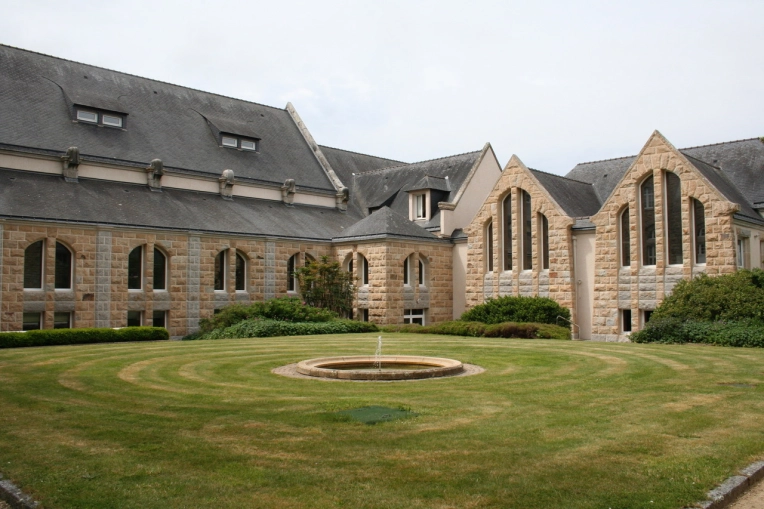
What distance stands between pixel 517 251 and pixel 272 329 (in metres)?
12.6

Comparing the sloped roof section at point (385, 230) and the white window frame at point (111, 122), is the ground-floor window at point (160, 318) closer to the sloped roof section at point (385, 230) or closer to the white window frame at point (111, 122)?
the sloped roof section at point (385, 230)

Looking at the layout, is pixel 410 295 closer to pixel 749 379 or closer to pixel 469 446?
pixel 749 379

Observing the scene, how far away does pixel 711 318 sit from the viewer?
2494 centimetres

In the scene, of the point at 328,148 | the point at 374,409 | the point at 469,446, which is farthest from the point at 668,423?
the point at 328,148

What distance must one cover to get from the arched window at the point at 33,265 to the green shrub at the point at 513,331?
18.1 metres

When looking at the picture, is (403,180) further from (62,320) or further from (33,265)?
(33,265)

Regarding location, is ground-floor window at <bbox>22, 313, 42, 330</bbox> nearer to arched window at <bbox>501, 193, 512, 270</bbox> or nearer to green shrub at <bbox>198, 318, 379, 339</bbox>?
green shrub at <bbox>198, 318, 379, 339</bbox>

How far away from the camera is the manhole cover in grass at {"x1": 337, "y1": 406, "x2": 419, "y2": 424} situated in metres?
10.1

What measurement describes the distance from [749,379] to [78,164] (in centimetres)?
2878

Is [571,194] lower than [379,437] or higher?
higher

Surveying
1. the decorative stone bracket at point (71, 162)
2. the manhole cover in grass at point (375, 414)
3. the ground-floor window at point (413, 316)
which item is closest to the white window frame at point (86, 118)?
the decorative stone bracket at point (71, 162)

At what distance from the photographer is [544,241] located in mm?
33375

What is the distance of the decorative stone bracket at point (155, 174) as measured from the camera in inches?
1353

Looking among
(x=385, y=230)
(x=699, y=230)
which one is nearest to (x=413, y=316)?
(x=385, y=230)
